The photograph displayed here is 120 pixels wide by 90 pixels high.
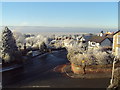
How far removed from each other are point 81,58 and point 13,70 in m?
8.19

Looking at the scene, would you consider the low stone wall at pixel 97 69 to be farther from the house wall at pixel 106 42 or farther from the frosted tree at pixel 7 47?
the house wall at pixel 106 42

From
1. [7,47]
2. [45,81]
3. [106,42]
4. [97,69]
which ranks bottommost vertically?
[45,81]

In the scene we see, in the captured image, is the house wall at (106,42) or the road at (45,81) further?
the house wall at (106,42)

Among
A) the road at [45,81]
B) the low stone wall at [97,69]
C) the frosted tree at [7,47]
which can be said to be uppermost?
the frosted tree at [7,47]

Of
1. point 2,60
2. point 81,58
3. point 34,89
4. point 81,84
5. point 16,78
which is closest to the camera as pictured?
point 34,89

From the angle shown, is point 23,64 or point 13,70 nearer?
point 13,70

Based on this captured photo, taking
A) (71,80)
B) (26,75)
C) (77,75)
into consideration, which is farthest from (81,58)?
(26,75)

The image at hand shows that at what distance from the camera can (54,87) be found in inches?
442

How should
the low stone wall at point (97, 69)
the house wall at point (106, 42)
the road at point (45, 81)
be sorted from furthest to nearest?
the house wall at point (106, 42) < the low stone wall at point (97, 69) < the road at point (45, 81)

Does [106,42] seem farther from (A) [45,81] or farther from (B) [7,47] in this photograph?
(B) [7,47]

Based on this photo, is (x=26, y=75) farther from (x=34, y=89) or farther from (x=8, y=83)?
(x=34, y=89)

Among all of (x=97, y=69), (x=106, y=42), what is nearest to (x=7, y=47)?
(x=97, y=69)

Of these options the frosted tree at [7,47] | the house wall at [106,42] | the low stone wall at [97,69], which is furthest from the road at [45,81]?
the house wall at [106,42]

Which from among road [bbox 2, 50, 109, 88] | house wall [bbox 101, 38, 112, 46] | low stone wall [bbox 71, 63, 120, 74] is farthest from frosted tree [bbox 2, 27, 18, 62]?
house wall [bbox 101, 38, 112, 46]
